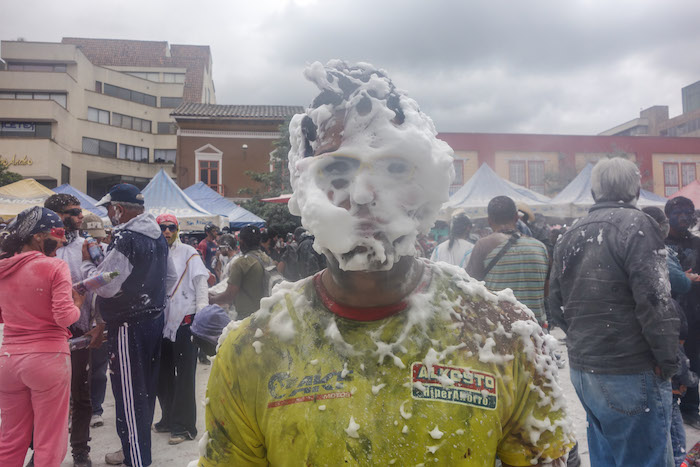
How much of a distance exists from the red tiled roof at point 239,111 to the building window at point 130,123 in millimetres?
12600

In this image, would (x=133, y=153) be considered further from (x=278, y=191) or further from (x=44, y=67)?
(x=278, y=191)

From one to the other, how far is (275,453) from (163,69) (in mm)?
49803

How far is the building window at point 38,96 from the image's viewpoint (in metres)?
32.8

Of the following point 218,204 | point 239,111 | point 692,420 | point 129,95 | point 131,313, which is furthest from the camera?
point 129,95

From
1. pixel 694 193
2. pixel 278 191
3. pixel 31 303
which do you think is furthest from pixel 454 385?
pixel 278 191

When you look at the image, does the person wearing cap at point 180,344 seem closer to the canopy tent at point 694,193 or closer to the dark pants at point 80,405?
the dark pants at point 80,405

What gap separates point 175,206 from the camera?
11.1 meters

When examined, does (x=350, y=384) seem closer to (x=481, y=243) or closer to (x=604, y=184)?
(x=604, y=184)

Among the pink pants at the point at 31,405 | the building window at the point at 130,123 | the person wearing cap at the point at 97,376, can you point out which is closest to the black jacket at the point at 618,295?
the pink pants at the point at 31,405

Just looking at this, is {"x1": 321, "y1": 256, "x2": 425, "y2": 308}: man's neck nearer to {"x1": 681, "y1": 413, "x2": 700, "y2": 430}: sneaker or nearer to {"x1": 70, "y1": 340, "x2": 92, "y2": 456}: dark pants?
{"x1": 70, "y1": 340, "x2": 92, "y2": 456}: dark pants

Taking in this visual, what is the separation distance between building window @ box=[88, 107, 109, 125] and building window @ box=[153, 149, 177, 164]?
14.3 feet

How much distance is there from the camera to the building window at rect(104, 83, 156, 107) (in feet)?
127

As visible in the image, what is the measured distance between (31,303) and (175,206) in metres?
8.13

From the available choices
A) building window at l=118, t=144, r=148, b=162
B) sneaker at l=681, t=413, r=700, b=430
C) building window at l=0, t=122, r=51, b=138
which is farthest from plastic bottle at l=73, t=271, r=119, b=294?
building window at l=118, t=144, r=148, b=162
